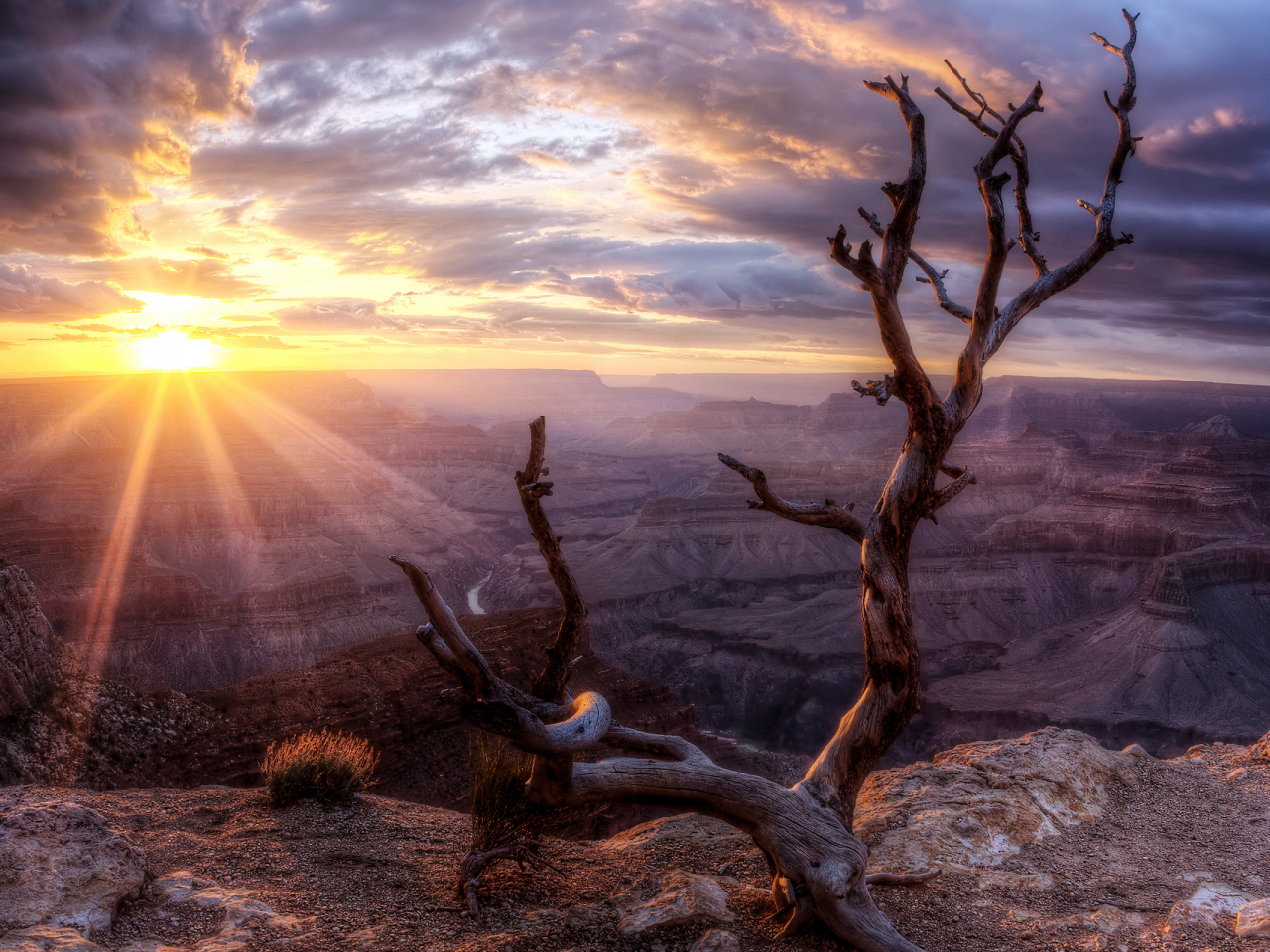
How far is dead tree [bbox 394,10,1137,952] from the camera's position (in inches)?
257

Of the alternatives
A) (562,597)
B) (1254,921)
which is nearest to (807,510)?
(562,597)

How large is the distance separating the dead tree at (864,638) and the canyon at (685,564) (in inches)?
628

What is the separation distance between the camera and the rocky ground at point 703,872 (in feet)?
21.6

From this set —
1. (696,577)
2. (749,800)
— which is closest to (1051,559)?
(696,577)

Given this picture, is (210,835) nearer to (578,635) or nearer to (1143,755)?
(578,635)

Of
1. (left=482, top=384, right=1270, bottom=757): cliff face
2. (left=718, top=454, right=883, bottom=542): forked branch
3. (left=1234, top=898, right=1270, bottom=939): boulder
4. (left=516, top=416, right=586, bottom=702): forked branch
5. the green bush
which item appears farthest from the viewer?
(left=482, top=384, right=1270, bottom=757): cliff face

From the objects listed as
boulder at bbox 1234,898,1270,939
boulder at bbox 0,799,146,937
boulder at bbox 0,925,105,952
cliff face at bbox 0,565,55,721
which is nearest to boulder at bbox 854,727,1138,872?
boulder at bbox 1234,898,1270,939

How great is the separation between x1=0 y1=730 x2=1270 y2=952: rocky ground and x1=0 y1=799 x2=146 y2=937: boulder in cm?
5

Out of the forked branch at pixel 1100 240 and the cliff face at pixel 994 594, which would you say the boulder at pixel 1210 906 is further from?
the cliff face at pixel 994 594

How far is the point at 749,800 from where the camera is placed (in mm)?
6926

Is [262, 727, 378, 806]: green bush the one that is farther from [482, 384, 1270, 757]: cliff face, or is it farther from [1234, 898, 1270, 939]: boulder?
[482, 384, 1270, 757]: cliff face

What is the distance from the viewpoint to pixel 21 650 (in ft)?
68.3

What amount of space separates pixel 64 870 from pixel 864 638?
685cm

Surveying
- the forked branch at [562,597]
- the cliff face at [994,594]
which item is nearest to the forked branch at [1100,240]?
the forked branch at [562,597]
